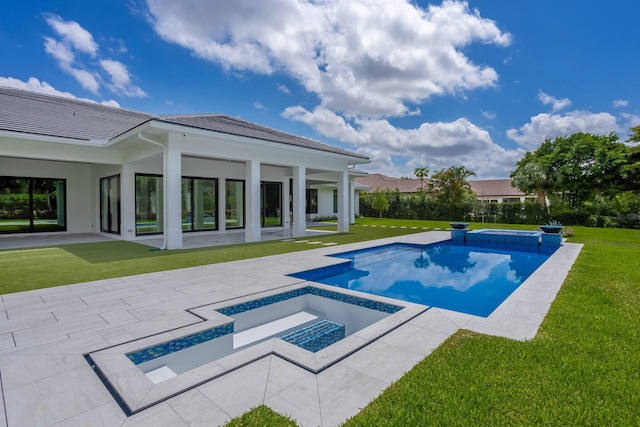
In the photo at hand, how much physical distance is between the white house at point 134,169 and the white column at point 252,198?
39 mm

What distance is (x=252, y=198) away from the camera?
12.8 m

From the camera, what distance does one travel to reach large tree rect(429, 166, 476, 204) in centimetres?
2934

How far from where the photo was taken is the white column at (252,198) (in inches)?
504

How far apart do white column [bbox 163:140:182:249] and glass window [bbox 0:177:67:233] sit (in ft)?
24.6

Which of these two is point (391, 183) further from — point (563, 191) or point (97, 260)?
point (97, 260)

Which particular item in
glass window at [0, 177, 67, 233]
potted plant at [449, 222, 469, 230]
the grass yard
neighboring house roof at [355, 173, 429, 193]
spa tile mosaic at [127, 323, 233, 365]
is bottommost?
spa tile mosaic at [127, 323, 233, 365]

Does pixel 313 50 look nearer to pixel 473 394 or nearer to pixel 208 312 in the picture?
pixel 208 312

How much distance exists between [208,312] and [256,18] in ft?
33.3

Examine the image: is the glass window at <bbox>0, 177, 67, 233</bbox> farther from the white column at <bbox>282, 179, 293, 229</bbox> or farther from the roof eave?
the white column at <bbox>282, 179, 293, 229</bbox>

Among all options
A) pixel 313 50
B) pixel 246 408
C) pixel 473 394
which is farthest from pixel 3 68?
pixel 473 394

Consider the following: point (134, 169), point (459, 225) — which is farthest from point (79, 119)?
point (459, 225)

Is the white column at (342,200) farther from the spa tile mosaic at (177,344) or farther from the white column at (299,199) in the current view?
the spa tile mosaic at (177,344)

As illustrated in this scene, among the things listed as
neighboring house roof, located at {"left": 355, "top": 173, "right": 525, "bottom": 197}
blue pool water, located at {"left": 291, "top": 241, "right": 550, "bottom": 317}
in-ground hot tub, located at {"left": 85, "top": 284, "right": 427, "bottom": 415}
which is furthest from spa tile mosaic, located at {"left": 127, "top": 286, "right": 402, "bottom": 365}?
neighboring house roof, located at {"left": 355, "top": 173, "right": 525, "bottom": 197}

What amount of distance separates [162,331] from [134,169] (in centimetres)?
1142
